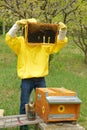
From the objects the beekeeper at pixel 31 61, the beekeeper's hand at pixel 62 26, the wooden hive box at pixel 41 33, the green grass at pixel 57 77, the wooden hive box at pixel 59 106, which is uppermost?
the beekeeper's hand at pixel 62 26

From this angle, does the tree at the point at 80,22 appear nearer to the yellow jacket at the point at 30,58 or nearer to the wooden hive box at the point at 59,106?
the yellow jacket at the point at 30,58

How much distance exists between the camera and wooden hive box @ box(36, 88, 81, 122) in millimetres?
4527

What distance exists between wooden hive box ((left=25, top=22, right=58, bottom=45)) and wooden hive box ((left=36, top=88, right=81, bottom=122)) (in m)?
0.83

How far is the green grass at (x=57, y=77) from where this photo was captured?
748 centimetres

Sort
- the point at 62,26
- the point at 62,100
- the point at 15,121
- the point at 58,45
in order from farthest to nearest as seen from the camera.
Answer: the point at 58,45, the point at 62,26, the point at 15,121, the point at 62,100

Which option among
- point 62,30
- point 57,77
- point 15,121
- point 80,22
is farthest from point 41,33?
point 80,22

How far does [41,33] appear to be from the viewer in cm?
514

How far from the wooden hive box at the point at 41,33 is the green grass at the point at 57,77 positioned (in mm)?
2020

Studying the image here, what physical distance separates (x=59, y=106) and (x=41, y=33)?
1.18 metres

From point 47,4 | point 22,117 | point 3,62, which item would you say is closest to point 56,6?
point 47,4

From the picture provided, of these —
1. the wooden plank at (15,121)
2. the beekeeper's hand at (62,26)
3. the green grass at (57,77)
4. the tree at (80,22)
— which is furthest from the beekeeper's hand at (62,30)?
the tree at (80,22)

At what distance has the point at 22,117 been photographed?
16.1ft

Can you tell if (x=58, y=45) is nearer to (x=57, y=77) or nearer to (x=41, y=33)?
(x=41, y=33)

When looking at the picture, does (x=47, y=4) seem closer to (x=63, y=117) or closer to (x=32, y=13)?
(x=32, y=13)
